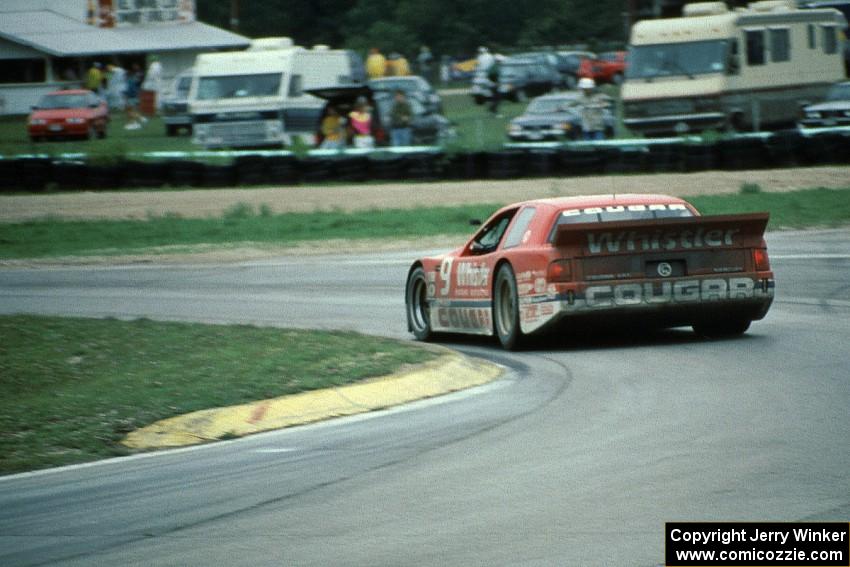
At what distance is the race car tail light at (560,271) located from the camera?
38.3 feet

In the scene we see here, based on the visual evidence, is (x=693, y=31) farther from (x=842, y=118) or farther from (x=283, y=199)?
(x=283, y=199)

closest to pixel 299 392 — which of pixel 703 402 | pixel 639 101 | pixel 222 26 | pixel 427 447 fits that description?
pixel 427 447

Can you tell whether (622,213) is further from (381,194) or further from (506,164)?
(506,164)

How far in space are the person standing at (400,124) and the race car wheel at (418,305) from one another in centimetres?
1991

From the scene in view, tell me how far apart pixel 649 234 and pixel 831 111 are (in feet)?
73.3

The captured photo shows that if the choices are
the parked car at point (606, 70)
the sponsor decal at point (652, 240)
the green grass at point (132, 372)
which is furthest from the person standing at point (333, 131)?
the parked car at point (606, 70)

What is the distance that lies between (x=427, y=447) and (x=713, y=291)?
14.8ft

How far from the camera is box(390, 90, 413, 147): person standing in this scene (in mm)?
34000

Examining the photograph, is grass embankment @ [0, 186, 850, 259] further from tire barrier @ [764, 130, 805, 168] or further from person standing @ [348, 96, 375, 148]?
person standing @ [348, 96, 375, 148]

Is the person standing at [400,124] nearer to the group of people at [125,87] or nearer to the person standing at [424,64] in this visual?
the group of people at [125,87]

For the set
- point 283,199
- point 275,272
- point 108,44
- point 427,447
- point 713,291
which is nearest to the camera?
point 427,447

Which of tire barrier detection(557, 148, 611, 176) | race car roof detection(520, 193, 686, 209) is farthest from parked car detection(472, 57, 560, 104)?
race car roof detection(520, 193, 686, 209)

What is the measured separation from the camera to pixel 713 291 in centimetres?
1185

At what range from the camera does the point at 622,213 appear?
12383mm
